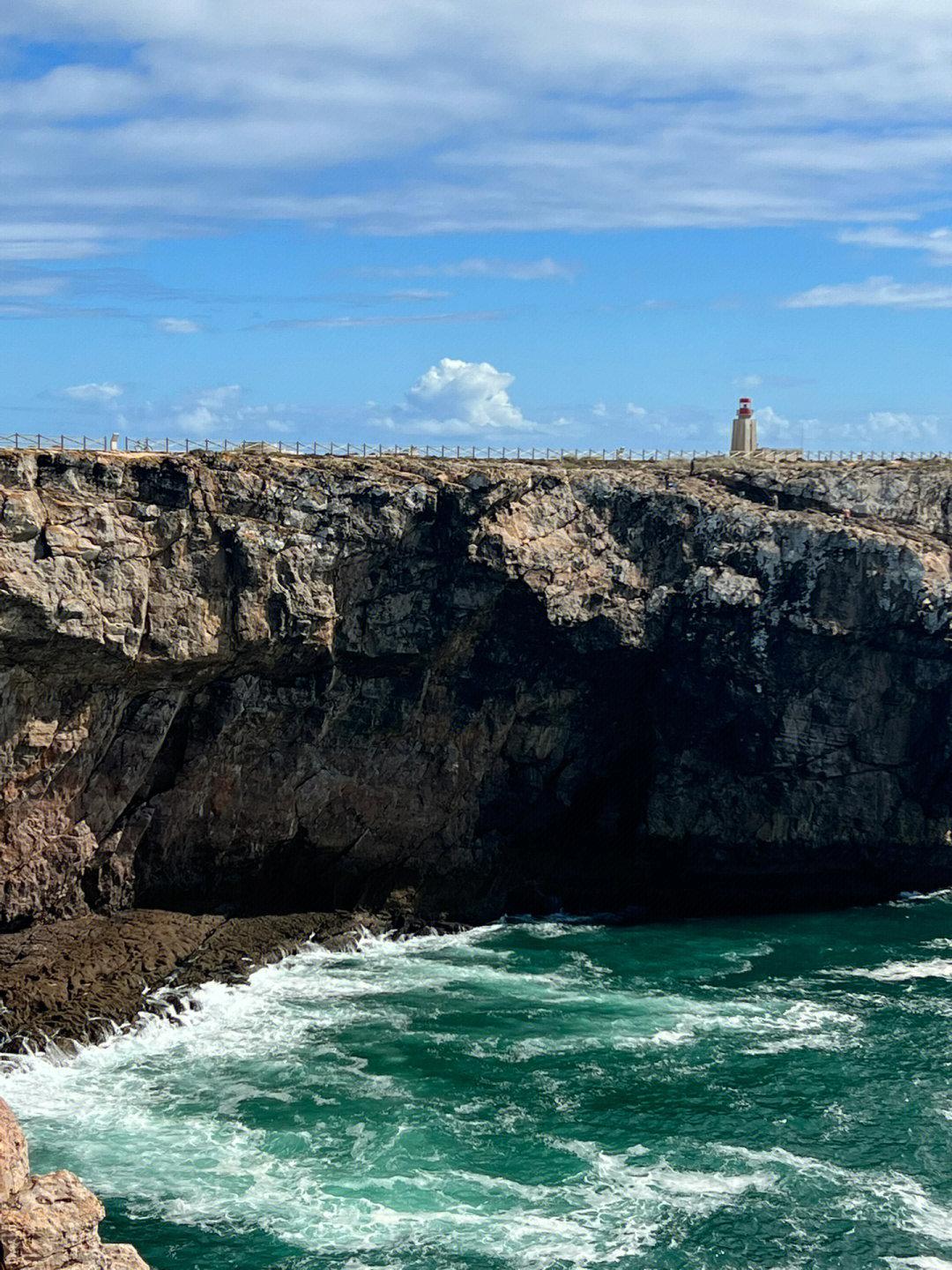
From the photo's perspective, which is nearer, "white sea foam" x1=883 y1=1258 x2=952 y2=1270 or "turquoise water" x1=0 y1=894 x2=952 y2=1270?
"white sea foam" x1=883 y1=1258 x2=952 y2=1270

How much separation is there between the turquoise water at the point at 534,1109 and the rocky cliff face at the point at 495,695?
716 centimetres

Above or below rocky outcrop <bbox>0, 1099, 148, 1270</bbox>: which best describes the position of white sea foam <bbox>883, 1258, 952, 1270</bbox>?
below

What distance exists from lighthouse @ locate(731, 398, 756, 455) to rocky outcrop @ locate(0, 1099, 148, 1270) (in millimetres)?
66529

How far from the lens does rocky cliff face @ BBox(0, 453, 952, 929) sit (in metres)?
65.7

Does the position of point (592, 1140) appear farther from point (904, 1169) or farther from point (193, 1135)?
point (193, 1135)

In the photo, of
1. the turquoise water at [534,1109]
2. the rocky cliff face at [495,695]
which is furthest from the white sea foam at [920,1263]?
the rocky cliff face at [495,695]

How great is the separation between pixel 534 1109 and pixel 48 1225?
28.2 meters

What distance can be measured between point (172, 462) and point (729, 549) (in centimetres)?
2911

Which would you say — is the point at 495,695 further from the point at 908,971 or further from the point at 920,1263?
the point at 920,1263

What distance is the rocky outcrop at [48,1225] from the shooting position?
25516 mm

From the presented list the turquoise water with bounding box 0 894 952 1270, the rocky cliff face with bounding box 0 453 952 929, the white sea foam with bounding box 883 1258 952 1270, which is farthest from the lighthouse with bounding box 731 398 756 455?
the white sea foam with bounding box 883 1258 952 1270

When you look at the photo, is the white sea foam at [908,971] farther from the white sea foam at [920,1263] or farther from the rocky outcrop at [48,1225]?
the rocky outcrop at [48,1225]

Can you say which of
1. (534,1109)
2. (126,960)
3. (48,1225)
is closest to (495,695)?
(126,960)

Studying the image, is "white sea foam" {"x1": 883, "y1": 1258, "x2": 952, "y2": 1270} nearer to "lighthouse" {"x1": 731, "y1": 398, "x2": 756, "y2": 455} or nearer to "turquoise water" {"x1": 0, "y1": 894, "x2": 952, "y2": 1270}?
"turquoise water" {"x1": 0, "y1": 894, "x2": 952, "y2": 1270}
